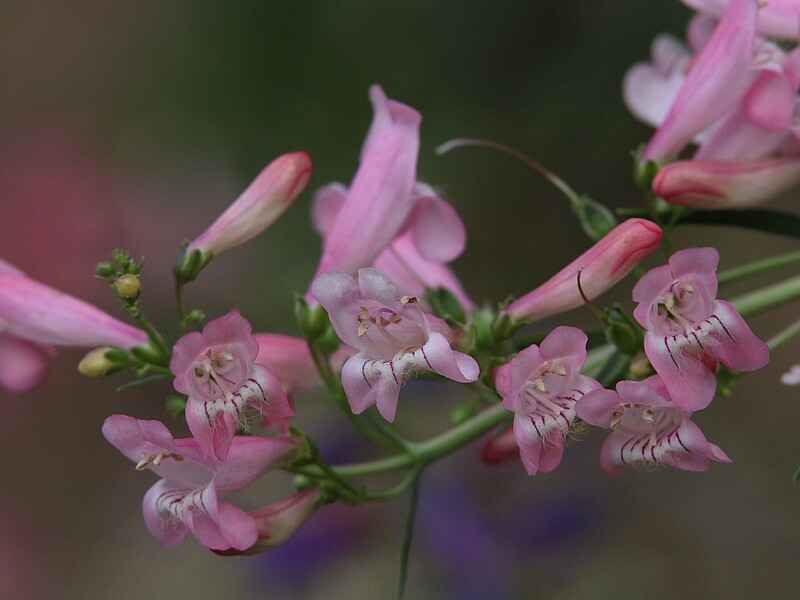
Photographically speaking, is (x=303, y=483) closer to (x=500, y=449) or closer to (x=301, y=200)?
(x=500, y=449)

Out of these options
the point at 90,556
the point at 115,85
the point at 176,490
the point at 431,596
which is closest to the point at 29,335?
the point at 176,490

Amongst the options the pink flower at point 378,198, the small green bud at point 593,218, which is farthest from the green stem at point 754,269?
the pink flower at point 378,198

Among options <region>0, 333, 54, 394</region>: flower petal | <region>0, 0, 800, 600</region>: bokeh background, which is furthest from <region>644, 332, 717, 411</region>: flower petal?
<region>0, 0, 800, 600</region>: bokeh background

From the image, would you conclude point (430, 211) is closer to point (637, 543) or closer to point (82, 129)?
point (637, 543)

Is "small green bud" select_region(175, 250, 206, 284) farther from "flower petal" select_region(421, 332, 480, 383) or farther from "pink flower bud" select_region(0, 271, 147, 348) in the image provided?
"flower petal" select_region(421, 332, 480, 383)

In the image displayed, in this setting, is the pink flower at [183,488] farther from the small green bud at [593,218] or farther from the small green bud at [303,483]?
the small green bud at [593,218]

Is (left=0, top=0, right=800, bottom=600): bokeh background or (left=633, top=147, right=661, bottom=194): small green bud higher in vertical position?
(left=633, top=147, right=661, bottom=194): small green bud
